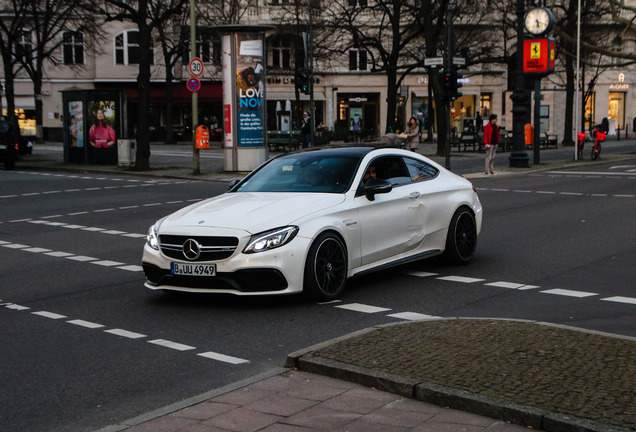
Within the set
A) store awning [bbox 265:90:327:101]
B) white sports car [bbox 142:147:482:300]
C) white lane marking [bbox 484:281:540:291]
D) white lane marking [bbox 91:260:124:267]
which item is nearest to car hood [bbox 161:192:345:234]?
white sports car [bbox 142:147:482:300]

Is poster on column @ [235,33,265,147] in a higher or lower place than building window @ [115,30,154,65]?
lower

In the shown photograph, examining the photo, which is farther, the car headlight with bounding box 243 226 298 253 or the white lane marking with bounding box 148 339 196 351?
the car headlight with bounding box 243 226 298 253

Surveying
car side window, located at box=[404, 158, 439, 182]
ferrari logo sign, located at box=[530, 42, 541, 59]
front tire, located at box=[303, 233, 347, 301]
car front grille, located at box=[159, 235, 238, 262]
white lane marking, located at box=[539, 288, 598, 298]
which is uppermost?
ferrari logo sign, located at box=[530, 42, 541, 59]

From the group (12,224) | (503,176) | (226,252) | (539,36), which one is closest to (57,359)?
(226,252)

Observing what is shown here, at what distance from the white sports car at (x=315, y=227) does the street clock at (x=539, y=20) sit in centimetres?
2146

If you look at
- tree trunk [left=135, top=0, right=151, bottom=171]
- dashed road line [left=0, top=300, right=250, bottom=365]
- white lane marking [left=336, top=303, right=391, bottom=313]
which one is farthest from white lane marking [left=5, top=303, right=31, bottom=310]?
tree trunk [left=135, top=0, right=151, bottom=171]

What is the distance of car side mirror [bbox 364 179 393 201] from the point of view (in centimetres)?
909

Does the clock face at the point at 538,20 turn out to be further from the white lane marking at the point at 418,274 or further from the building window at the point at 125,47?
the building window at the point at 125,47

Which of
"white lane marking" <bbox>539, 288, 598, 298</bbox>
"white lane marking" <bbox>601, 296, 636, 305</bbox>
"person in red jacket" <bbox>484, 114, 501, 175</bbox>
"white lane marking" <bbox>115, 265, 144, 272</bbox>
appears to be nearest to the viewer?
"white lane marking" <bbox>601, 296, 636, 305</bbox>

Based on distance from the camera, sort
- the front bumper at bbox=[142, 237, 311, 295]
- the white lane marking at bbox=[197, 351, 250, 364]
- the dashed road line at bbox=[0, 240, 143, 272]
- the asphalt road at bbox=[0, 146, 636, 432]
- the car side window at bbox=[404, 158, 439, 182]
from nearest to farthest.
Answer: the asphalt road at bbox=[0, 146, 636, 432] → the white lane marking at bbox=[197, 351, 250, 364] → the front bumper at bbox=[142, 237, 311, 295] → the car side window at bbox=[404, 158, 439, 182] → the dashed road line at bbox=[0, 240, 143, 272]

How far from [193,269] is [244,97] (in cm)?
2107

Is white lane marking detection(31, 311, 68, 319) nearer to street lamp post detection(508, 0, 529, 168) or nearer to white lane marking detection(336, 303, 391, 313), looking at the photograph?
white lane marking detection(336, 303, 391, 313)

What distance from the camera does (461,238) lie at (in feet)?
34.7

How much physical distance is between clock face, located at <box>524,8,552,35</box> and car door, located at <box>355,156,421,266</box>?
22.3 metres
